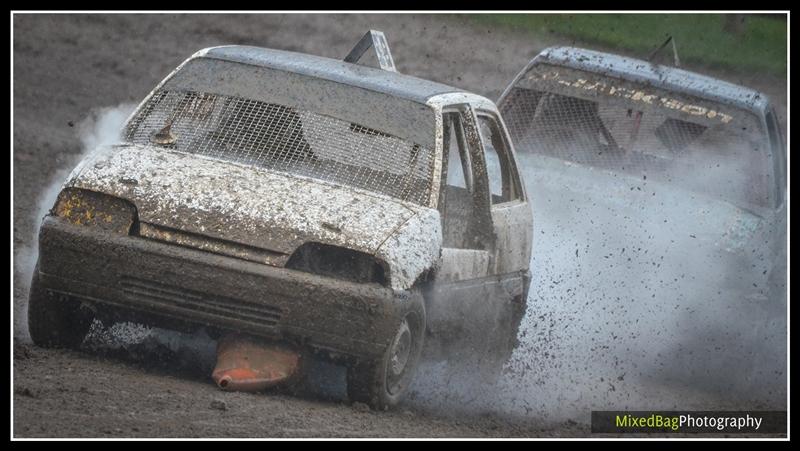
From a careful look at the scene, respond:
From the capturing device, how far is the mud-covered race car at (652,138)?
9.51 meters

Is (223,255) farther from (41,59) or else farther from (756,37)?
(756,37)

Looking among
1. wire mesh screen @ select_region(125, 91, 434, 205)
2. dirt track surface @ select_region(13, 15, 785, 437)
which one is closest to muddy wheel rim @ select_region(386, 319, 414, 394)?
dirt track surface @ select_region(13, 15, 785, 437)

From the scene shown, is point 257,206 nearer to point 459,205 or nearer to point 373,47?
point 459,205

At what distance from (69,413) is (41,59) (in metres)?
12.2

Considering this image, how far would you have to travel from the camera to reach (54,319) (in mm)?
6426

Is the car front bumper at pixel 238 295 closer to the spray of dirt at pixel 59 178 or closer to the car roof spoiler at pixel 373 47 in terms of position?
the spray of dirt at pixel 59 178

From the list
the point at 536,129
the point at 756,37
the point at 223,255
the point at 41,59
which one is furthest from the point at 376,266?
the point at 756,37

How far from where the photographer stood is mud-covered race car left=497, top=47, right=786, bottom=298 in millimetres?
9508

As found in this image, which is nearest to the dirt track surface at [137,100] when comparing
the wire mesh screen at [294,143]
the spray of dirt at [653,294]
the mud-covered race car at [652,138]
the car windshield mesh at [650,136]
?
the wire mesh screen at [294,143]

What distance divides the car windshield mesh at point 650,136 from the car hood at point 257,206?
3.55 m

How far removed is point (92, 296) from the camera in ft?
20.3

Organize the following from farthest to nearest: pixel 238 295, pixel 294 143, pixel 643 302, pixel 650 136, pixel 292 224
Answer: pixel 650 136 < pixel 643 302 < pixel 294 143 < pixel 292 224 < pixel 238 295

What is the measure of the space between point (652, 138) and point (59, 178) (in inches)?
202

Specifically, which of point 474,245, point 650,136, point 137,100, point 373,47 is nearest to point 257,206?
point 474,245
